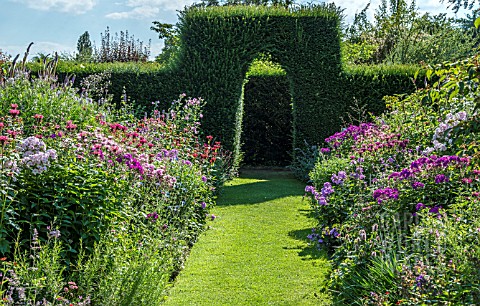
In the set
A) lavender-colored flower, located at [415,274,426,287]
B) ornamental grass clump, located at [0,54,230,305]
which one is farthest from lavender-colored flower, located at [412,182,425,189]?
ornamental grass clump, located at [0,54,230,305]

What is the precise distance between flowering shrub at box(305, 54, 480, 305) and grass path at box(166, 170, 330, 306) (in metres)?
0.35

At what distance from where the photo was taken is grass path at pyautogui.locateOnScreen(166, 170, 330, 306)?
4785 millimetres

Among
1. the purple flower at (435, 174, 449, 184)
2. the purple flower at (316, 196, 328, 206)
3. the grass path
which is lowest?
the grass path

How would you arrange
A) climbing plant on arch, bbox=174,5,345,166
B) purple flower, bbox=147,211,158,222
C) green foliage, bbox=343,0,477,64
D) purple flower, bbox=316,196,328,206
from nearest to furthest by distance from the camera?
1. purple flower, bbox=147,211,158,222
2. purple flower, bbox=316,196,328,206
3. climbing plant on arch, bbox=174,5,345,166
4. green foliage, bbox=343,0,477,64

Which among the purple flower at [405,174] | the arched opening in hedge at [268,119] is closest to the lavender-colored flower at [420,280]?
the purple flower at [405,174]

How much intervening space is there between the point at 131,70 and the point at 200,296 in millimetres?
8308

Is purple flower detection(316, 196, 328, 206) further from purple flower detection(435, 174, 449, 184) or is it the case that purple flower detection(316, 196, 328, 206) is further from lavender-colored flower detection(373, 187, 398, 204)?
purple flower detection(435, 174, 449, 184)

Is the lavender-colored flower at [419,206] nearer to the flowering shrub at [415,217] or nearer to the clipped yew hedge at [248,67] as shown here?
the flowering shrub at [415,217]

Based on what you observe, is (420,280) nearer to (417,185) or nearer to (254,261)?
(417,185)

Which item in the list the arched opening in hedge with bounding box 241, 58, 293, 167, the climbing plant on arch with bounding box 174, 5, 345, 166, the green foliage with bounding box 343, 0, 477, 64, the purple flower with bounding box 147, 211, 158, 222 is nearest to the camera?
the purple flower with bounding box 147, 211, 158, 222

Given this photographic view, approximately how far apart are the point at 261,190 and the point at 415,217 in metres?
5.53

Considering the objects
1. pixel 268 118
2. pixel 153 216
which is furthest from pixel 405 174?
pixel 268 118

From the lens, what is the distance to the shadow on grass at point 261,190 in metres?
9.12

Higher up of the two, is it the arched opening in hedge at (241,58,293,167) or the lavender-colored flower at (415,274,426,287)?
the arched opening in hedge at (241,58,293,167)
